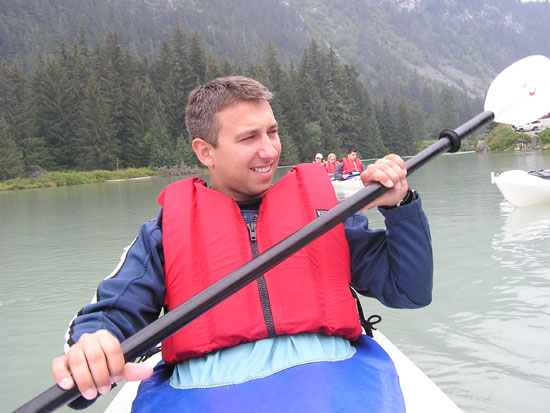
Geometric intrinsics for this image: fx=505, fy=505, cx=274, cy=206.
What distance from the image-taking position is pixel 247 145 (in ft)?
5.96

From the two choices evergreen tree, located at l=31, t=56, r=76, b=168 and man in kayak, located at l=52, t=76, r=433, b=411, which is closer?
man in kayak, located at l=52, t=76, r=433, b=411

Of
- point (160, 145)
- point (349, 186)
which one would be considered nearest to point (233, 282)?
point (349, 186)

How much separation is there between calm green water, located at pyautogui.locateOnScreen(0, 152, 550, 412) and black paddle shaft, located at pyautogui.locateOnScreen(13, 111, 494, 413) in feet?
4.85

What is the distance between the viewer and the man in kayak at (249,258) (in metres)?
1.59

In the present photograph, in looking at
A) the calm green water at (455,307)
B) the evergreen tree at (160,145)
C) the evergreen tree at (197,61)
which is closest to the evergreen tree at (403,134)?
the evergreen tree at (197,61)

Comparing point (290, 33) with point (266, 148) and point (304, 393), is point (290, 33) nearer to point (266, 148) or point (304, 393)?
point (266, 148)

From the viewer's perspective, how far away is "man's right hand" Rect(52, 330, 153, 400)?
1182 millimetres

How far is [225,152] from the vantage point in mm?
1851

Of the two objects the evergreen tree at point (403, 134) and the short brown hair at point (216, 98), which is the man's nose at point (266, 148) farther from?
the evergreen tree at point (403, 134)

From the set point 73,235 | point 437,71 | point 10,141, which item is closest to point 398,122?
point 10,141

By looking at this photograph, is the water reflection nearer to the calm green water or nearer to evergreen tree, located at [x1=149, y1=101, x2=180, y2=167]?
the calm green water

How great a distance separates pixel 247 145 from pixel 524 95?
1.09 metres

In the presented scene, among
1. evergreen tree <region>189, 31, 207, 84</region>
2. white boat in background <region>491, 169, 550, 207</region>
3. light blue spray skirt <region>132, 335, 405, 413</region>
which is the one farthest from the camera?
evergreen tree <region>189, 31, 207, 84</region>

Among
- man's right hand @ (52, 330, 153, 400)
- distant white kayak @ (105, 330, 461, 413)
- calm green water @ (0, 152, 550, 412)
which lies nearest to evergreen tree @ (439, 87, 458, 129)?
calm green water @ (0, 152, 550, 412)
